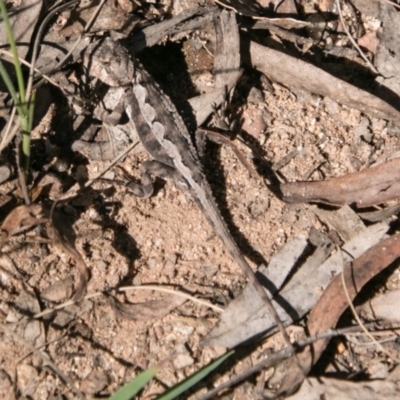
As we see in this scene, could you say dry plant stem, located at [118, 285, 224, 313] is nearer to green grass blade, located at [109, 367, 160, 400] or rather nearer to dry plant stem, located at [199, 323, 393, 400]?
dry plant stem, located at [199, 323, 393, 400]

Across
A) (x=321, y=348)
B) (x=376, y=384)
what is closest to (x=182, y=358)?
(x=321, y=348)

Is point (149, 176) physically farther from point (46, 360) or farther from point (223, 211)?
point (46, 360)

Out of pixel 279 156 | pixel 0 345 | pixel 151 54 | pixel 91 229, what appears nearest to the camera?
pixel 0 345

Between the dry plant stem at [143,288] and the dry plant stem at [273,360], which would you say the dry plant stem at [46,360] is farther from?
the dry plant stem at [273,360]

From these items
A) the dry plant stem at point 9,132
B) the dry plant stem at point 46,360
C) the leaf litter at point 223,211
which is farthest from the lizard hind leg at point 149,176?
the dry plant stem at point 46,360

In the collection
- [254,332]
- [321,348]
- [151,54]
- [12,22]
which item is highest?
[12,22]

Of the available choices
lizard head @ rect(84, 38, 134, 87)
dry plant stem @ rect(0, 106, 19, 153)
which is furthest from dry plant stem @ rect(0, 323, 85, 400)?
lizard head @ rect(84, 38, 134, 87)

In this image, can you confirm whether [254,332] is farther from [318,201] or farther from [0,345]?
[0,345]
